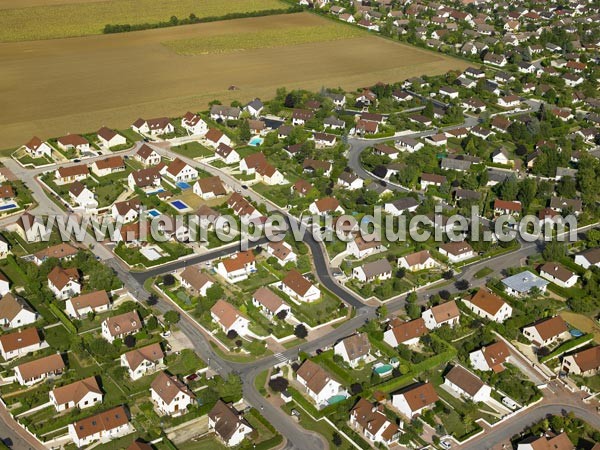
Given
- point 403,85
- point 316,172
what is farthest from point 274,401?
point 403,85

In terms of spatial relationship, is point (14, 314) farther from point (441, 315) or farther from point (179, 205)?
point (441, 315)

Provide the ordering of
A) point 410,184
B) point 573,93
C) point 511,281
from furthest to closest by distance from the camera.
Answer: point 573,93
point 410,184
point 511,281

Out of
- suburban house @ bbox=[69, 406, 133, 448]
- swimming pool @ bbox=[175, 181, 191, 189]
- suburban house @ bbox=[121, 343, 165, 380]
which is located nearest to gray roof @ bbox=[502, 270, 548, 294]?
suburban house @ bbox=[121, 343, 165, 380]

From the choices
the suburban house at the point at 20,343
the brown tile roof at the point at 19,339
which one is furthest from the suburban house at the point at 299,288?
the brown tile roof at the point at 19,339

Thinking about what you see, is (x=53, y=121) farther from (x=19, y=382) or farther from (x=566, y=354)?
(x=566, y=354)

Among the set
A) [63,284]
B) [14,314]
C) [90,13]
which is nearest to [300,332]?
[63,284]

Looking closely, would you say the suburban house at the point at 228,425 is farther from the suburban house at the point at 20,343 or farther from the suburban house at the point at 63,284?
the suburban house at the point at 63,284
